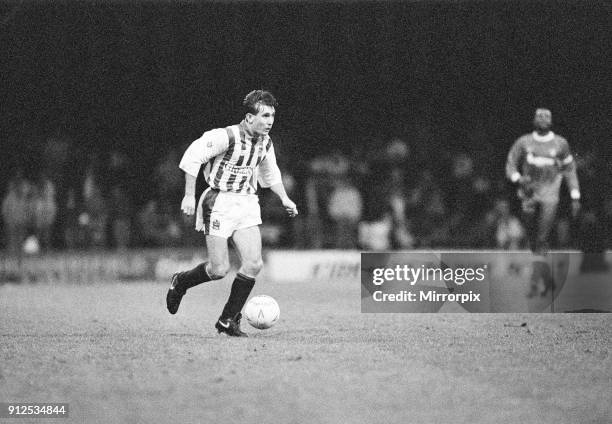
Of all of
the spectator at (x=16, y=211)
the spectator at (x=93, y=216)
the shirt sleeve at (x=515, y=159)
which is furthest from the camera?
the spectator at (x=93, y=216)

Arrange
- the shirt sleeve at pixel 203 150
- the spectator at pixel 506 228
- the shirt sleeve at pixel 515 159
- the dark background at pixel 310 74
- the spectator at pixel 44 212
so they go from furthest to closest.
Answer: the dark background at pixel 310 74
the spectator at pixel 506 228
the spectator at pixel 44 212
the shirt sleeve at pixel 515 159
the shirt sleeve at pixel 203 150

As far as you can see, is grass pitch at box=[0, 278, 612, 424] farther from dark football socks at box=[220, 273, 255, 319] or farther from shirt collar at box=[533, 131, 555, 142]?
shirt collar at box=[533, 131, 555, 142]

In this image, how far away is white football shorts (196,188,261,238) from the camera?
8.02 m

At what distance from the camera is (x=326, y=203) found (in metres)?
18.8

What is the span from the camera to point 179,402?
16.6 ft

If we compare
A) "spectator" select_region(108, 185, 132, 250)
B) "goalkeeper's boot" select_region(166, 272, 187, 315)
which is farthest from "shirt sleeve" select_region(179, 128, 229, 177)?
"spectator" select_region(108, 185, 132, 250)

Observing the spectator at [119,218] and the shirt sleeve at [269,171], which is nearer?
A: the shirt sleeve at [269,171]

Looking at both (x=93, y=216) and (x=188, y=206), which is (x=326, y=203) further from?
(x=188, y=206)

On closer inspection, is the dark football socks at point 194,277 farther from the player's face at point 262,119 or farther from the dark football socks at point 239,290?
the player's face at point 262,119

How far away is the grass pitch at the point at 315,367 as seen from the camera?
487cm

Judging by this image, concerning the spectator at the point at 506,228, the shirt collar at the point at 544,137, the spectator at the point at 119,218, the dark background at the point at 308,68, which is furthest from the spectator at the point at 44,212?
the shirt collar at the point at 544,137

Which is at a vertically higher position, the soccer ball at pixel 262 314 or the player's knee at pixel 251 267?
the player's knee at pixel 251 267

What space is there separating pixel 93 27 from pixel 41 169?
112 inches

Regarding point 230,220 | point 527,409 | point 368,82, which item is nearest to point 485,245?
point 368,82
